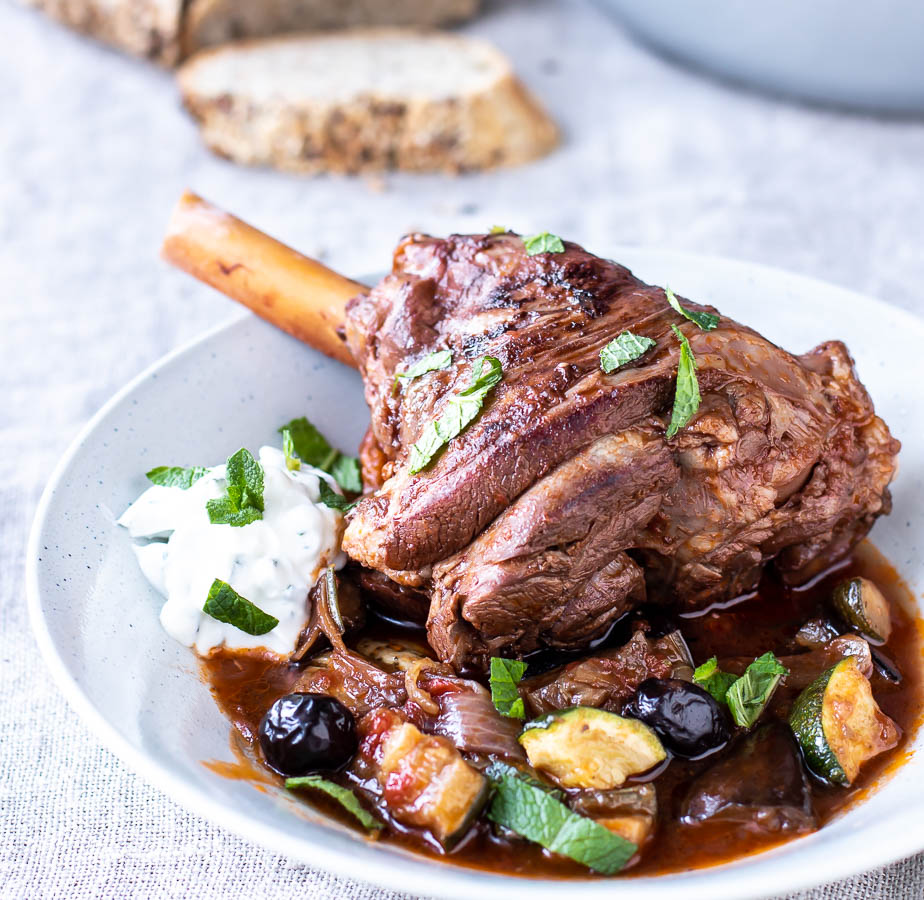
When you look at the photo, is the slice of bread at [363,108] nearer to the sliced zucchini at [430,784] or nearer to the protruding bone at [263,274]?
the protruding bone at [263,274]

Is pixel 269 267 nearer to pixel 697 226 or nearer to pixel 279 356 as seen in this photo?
pixel 279 356

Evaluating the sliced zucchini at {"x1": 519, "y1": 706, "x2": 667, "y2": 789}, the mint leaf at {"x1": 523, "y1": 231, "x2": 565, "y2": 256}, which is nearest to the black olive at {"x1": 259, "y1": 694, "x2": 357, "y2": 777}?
the sliced zucchini at {"x1": 519, "y1": 706, "x2": 667, "y2": 789}

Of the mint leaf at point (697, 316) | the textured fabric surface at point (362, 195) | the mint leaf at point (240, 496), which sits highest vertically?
the mint leaf at point (697, 316)

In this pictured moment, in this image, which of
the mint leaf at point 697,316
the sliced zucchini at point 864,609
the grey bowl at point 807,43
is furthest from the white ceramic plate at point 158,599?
the grey bowl at point 807,43

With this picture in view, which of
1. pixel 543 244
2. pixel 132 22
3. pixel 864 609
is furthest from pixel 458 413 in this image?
pixel 132 22

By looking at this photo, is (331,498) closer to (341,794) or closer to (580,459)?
(580,459)

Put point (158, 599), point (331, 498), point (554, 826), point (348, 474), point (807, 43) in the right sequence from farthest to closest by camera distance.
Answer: point (807, 43) → point (348, 474) → point (331, 498) → point (158, 599) → point (554, 826)
